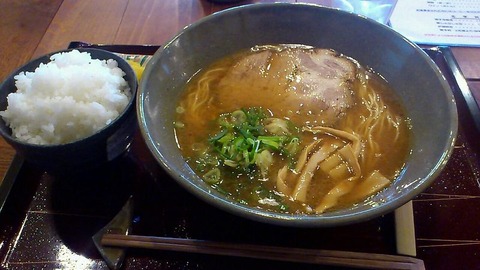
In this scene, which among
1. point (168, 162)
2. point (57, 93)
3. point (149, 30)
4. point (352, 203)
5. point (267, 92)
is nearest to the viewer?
point (168, 162)

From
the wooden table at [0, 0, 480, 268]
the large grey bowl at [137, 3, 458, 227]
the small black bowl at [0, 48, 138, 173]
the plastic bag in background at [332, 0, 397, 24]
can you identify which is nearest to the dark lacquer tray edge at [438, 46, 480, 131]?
the wooden table at [0, 0, 480, 268]

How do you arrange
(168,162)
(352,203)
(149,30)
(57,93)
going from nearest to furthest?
1. (168,162)
2. (352,203)
3. (57,93)
4. (149,30)

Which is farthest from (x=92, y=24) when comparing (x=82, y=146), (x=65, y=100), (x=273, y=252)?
(x=273, y=252)

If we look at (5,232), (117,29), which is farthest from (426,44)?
(5,232)

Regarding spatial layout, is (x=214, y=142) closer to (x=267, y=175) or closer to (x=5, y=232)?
(x=267, y=175)

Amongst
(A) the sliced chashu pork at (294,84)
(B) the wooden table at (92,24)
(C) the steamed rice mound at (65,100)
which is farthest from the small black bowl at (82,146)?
(B) the wooden table at (92,24)

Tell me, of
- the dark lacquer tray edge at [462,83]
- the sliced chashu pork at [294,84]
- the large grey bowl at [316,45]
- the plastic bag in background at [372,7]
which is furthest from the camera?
the plastic bag in background at [372,7]

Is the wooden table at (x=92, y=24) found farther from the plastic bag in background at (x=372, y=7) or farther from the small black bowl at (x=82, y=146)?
the small black bowl at (x=82, y=146)
